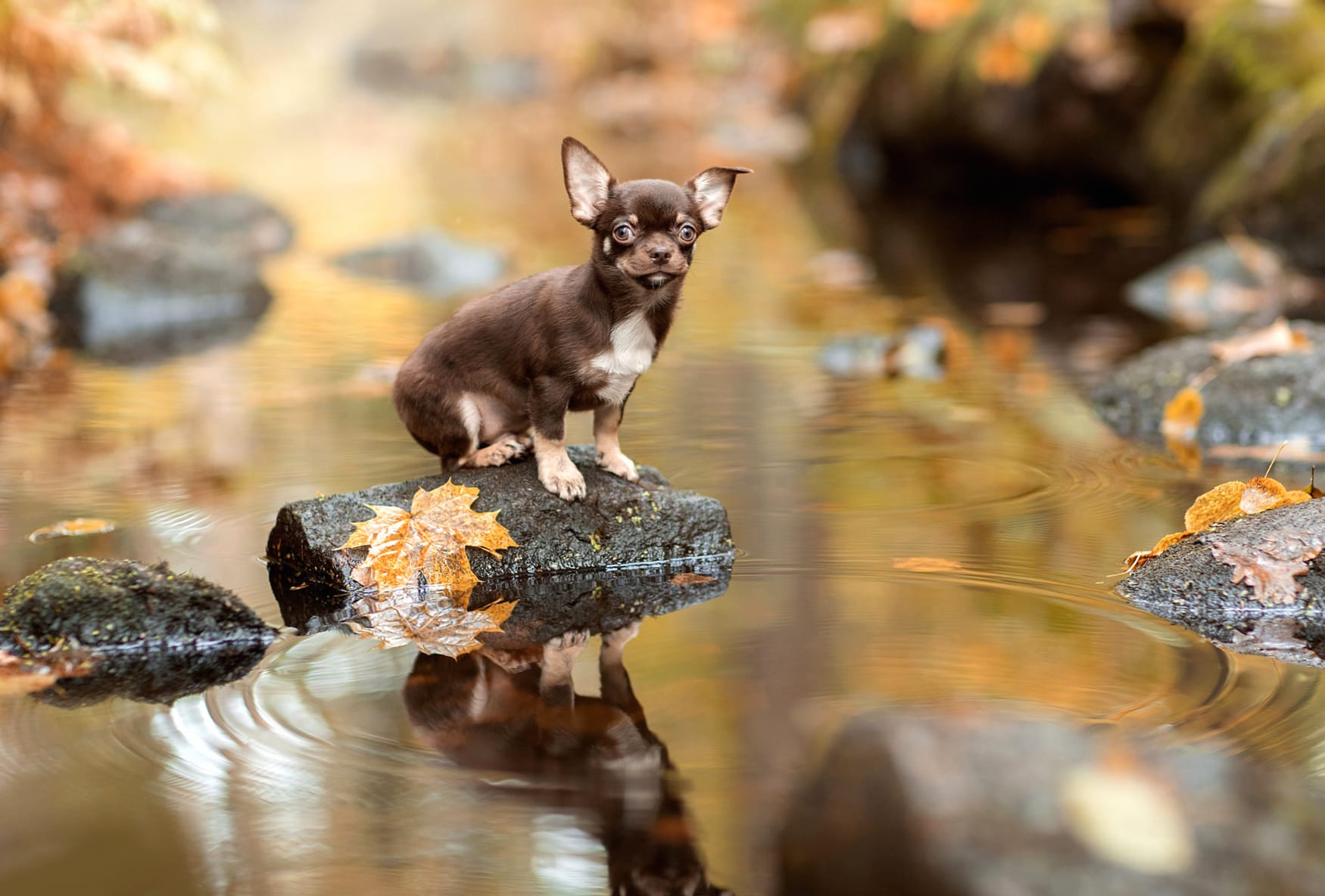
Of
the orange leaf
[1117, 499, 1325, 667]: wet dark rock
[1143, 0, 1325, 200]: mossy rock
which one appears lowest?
[1117, 499, 1325, 667]: wet dark rock

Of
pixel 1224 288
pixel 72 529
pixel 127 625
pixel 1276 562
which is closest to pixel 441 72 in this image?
pixel 1224 288

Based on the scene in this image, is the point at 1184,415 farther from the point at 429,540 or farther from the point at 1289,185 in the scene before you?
the point at 1289,185

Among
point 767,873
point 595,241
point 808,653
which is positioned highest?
point 595,241

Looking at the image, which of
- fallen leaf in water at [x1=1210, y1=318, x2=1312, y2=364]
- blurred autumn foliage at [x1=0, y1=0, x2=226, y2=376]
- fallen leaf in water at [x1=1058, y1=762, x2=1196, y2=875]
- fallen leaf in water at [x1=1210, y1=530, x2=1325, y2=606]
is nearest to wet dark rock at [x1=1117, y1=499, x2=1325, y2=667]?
fallen leaf in water at [x1=1210, y1=530, x2=1325, y2=606]

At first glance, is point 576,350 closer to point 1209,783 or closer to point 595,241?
point 595,241

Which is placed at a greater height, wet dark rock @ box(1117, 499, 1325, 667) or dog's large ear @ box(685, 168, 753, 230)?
dog's large ear @ box(685, 168, 753, 230)

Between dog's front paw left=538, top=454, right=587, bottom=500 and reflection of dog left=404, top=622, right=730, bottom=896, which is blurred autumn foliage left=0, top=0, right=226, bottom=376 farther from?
reflection of dog left=404, top=622, right=730, bottom=896

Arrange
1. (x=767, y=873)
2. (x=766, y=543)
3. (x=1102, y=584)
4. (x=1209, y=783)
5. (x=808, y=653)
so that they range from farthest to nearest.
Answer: (x=766, y=543), (x=1102, y=584), (x=808, y=653), (x=767, y=873), (x=1209, y=783)

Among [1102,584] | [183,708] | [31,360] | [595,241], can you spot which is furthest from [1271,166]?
[183,708]
